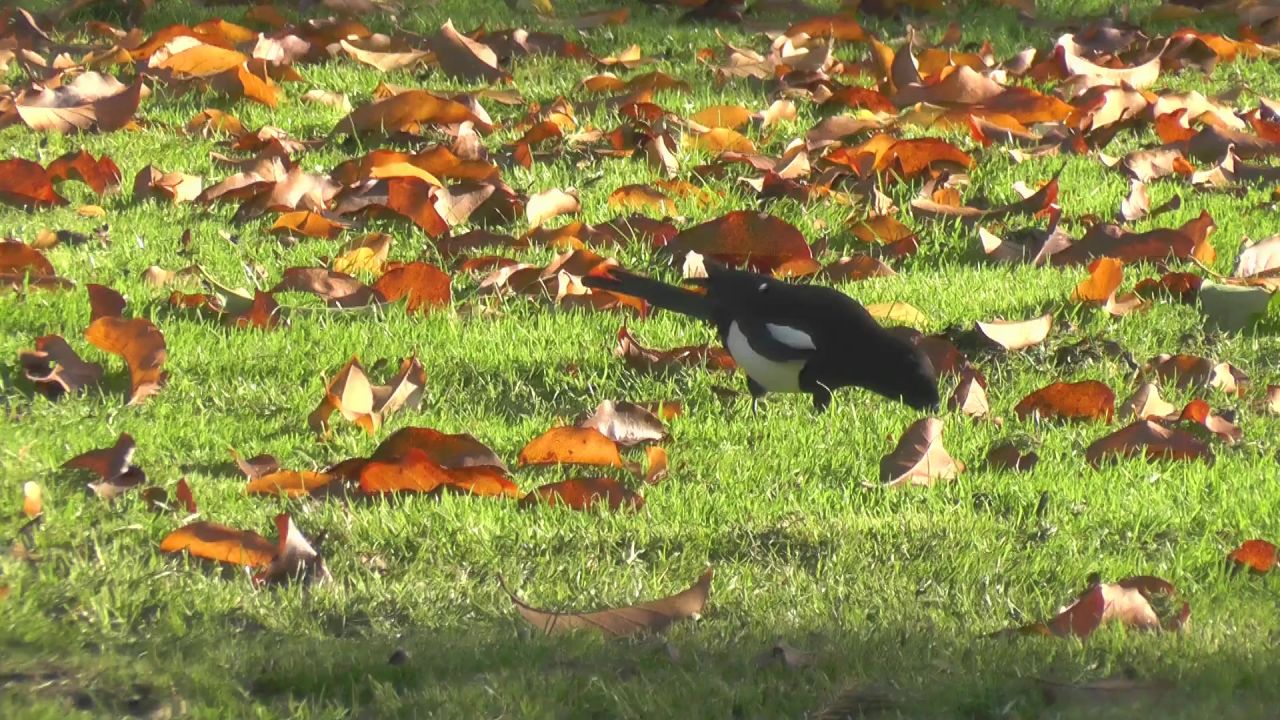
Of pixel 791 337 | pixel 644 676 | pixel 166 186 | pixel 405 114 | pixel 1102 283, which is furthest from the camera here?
pixel 405 114

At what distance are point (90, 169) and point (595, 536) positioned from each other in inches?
114

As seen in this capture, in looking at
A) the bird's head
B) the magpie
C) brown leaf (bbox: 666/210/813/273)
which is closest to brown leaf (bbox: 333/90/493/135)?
brown leaf (bbox: 666/210/813/273)

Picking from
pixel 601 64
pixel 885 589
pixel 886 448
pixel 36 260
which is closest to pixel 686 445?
pixel 886 448

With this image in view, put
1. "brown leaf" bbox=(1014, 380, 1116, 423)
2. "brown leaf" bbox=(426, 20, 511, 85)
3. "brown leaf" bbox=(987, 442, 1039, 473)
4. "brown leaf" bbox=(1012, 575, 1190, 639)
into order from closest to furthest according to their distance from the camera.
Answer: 1. "brown leaf" bbox=(1012, 575, 1190, 639)
2. "brown leaf" bbox=(987, 442, 1039, 473)
3. "brown leaf" bbox=(1014, 380, 1116, 423)
4. "brown leaf" bbox=(426, 20, 511, 85)

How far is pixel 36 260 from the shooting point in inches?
199

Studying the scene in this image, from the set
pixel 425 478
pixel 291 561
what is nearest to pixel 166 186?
pixel 425 478

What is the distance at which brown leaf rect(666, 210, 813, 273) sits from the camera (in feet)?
17.4

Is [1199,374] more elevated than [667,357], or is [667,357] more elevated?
[1199,374]

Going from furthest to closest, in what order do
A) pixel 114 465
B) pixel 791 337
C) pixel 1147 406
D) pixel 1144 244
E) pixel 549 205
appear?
1. pixel 549 205
2. pixel 1144 244
3. pixel 791 337
4. pixel 1147 406
5. pixel 114 465

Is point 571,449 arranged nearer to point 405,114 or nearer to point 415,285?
point 415,285

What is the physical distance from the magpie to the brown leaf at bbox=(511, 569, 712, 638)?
125cm

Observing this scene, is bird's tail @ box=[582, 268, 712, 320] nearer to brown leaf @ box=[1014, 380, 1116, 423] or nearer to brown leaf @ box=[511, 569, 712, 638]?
brown leaf @ box=[1014, 380, 1116, 423]

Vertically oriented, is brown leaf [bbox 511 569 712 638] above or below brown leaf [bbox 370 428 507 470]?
above

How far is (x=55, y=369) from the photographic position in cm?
439
